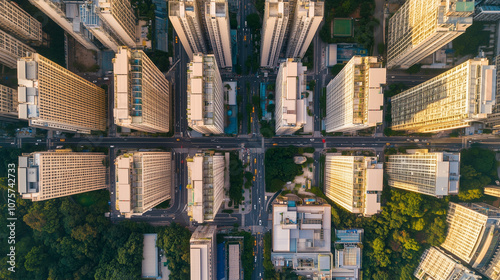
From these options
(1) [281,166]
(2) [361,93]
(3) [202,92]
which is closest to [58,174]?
(3) [202,92]

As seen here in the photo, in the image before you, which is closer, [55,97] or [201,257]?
[55,97]

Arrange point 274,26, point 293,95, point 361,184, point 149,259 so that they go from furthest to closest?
point 149,259 → point 361,184 → point 274,26 → point 293,95

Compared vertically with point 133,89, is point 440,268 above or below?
below

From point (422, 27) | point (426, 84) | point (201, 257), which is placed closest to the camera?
point (422, 27)

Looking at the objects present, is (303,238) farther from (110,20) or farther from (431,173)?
(110,20)

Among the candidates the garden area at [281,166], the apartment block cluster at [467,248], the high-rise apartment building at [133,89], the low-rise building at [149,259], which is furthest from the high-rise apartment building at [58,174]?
the apartment block cluster at [467,248]

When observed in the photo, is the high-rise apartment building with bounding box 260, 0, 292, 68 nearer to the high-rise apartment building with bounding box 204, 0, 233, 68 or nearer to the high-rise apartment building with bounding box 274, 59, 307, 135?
the high-rise apartment building with bounding box 274, 59, 307, 135

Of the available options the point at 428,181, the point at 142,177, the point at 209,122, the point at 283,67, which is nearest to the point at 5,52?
the point at 142,177

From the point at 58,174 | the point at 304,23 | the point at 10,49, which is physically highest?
the point at 304,23

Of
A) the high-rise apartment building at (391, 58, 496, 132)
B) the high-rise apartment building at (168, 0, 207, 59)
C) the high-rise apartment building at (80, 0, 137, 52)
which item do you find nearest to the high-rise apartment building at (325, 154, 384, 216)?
the high-rise apartment building at (391, 58, 496, 132)
